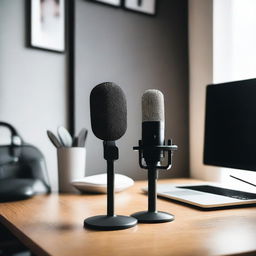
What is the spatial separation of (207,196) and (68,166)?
1.65 ft

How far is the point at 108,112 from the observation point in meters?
0.79

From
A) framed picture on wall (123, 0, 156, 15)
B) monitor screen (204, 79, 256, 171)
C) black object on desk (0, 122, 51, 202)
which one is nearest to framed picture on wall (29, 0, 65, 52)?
framed picture on wall (123, 0, 156, 15)

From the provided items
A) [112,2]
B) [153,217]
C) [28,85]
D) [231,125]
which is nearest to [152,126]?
[153,217]

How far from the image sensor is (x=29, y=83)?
154 centimetres

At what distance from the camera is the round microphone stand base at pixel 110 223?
78 centimetres

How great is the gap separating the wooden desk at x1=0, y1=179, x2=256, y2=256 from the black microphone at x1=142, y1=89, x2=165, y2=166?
0.15 meters

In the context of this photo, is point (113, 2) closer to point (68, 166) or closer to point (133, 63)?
point (133, 63)

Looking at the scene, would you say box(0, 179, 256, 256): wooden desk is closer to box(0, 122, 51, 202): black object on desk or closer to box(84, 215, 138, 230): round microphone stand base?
box(84, 215, 138, 230): round microphone stand base

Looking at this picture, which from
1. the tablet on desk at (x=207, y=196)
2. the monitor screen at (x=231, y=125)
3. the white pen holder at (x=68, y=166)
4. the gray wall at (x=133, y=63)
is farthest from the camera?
the gray wall at (x=133, y=63)

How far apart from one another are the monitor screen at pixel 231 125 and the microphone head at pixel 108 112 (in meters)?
0.51

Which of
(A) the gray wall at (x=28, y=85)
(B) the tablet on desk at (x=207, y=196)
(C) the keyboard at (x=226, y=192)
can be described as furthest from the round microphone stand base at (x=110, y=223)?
(A) the gray wall at (x=28, y=85)

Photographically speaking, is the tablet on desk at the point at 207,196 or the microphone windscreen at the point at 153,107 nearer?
the microphone windscreen at the point at 153,107

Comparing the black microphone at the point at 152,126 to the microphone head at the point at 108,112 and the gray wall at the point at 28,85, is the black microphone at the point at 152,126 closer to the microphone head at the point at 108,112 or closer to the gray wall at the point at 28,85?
the microphone head at the point at 108,112

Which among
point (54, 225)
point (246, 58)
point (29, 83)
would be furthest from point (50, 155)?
point (246, 58)
